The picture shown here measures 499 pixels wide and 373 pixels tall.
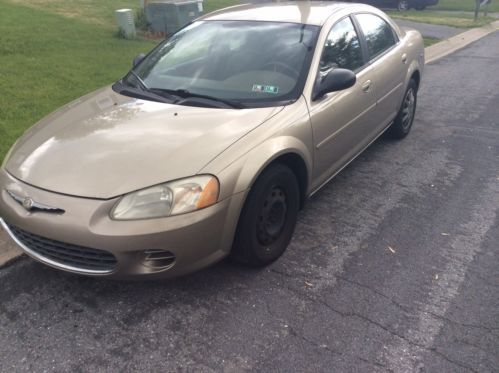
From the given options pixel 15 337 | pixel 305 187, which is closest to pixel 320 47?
pixel 305 187

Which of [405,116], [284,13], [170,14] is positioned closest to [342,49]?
[284,13]

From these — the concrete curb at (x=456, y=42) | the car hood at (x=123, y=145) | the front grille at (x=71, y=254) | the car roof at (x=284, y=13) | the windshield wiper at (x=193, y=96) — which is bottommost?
the concrete curb at (x=456, y=42)

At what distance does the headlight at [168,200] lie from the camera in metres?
2.60

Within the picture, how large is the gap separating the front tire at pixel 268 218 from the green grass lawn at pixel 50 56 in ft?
8.88

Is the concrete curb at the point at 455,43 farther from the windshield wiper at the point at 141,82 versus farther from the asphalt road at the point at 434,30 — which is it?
the windshield wiper at the point at 141,82

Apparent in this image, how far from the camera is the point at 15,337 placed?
8.80ft

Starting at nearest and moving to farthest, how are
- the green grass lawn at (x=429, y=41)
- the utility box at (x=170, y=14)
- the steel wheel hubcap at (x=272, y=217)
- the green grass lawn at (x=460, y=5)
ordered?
the steel wheel hubcap at (x=272, y=217) → the utility box at (x=170, y=14) → the green grass lawn at (x=429, y=41) → the green grass lawn at (x=460, y=5)

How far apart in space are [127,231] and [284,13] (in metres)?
2.50

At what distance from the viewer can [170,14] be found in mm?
10547

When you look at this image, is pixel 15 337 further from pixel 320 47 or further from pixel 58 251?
pixel 320 47

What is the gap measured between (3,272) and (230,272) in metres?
1.50

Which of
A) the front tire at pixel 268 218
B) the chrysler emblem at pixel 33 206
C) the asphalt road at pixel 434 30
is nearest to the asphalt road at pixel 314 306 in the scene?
the front tire at pixel 268 218

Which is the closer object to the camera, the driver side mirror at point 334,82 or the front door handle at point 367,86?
the driver side mirror at point 334,82

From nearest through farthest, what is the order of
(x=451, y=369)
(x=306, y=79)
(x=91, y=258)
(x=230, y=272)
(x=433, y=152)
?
(x=451, y=369) < (x=91, y=258) < (x=230, y=272) < (x=306, y=79) < (x=433, y=152)
